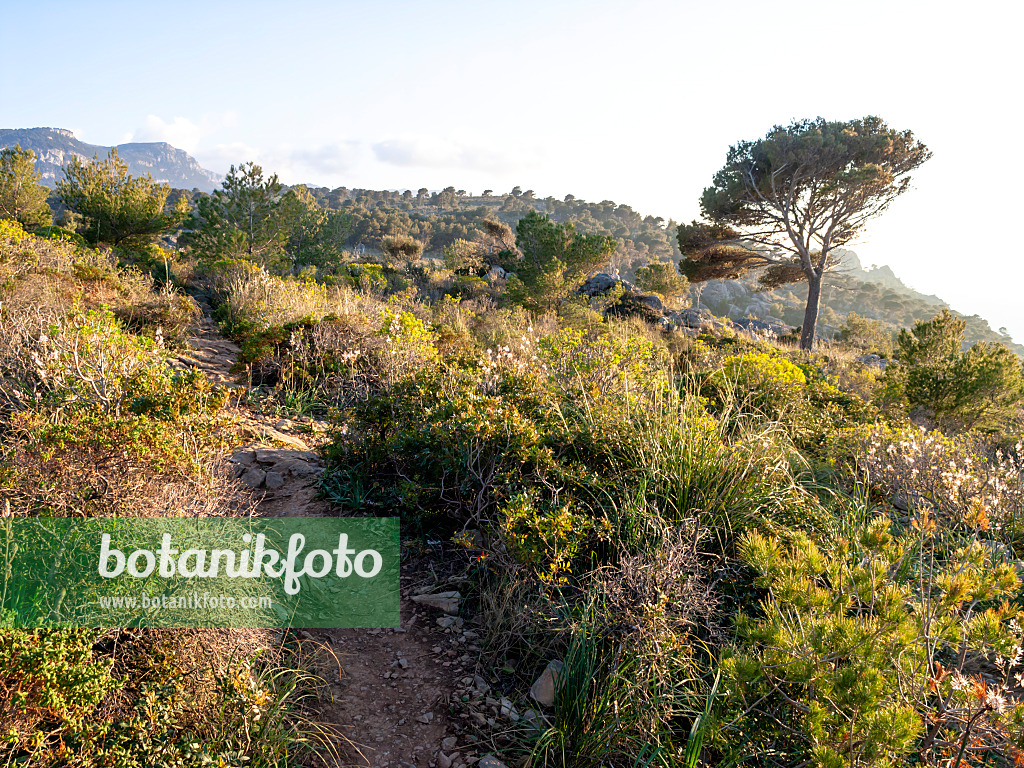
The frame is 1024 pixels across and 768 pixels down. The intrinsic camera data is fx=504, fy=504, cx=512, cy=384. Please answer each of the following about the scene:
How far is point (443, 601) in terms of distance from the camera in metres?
2.93

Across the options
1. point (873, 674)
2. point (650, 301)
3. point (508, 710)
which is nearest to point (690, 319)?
point (650, 301)

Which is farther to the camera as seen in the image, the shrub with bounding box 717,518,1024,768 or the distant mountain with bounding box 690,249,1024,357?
the distant mountain with bounding box 690,249,1024,357

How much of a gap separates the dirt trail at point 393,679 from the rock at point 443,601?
0.03 meters

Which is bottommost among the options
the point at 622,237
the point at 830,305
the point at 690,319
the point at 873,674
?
the point at 873,674

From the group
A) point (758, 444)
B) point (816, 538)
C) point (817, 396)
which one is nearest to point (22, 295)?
point (758, 444)

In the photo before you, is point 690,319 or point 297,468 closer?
point 297,468

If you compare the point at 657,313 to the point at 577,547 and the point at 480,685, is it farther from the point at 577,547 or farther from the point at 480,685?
the point at 480,685

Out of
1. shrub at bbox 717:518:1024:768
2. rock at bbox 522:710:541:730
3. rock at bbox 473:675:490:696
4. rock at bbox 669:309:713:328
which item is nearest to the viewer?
shrub at bbox 717:518:1024:768

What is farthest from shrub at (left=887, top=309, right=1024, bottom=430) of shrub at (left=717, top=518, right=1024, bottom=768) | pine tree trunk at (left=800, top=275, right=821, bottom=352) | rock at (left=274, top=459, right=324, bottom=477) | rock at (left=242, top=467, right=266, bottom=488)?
rock at (left=242, top=467, right=266, bottom=488)

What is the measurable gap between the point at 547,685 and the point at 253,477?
97.9 inches

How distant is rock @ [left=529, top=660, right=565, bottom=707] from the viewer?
7.73 ft

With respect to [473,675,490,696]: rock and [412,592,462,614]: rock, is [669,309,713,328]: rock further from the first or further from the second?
[473,675,490,696]: rock

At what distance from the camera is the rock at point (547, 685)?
92.8 inches

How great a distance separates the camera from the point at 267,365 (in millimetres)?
5711
